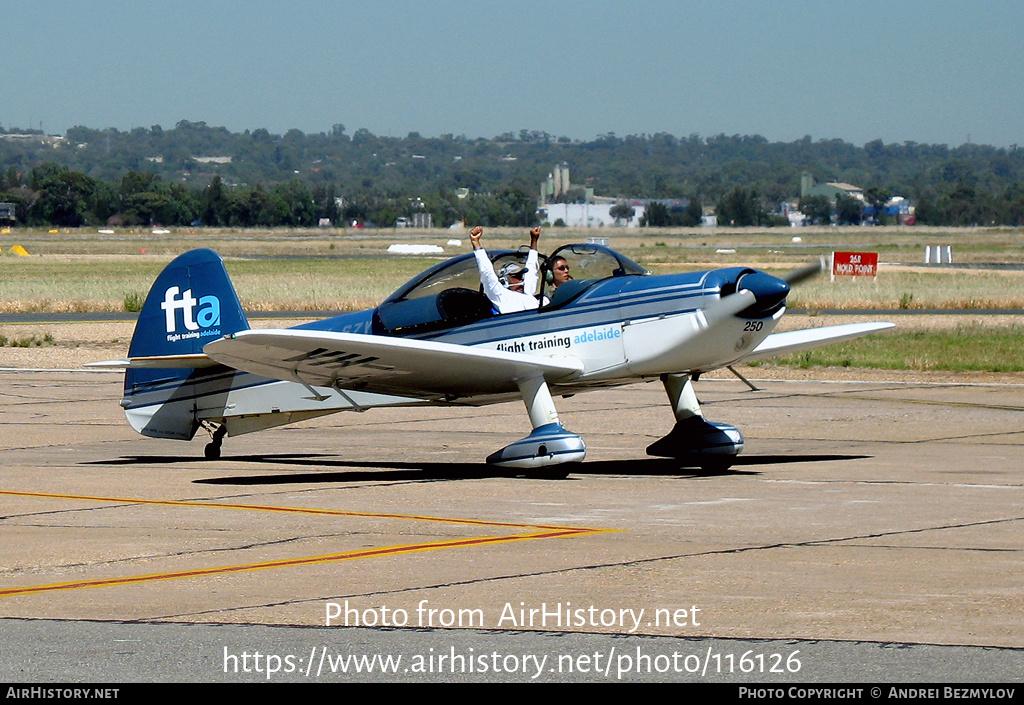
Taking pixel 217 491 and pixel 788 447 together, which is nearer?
pixel 217 491

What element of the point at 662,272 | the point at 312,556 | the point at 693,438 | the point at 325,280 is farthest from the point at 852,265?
the point at 312,556

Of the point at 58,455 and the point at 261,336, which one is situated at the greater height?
the point at 261,336

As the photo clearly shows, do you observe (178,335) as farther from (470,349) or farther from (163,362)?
(470,349)

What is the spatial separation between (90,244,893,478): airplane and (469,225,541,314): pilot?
0.35 ft

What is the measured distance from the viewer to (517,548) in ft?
29.9

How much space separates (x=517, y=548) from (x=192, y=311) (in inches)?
249

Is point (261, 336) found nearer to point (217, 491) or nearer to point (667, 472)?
point (217, 491)

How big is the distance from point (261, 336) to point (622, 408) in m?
8.70

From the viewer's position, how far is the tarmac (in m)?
6.62

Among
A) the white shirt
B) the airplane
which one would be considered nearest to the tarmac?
the airplane

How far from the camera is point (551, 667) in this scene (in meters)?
6.11

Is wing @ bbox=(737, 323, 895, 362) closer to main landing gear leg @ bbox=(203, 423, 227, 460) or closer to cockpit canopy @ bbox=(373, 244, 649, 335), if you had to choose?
cockpit canopy @ bbox=(373, 244, 649, 335)
